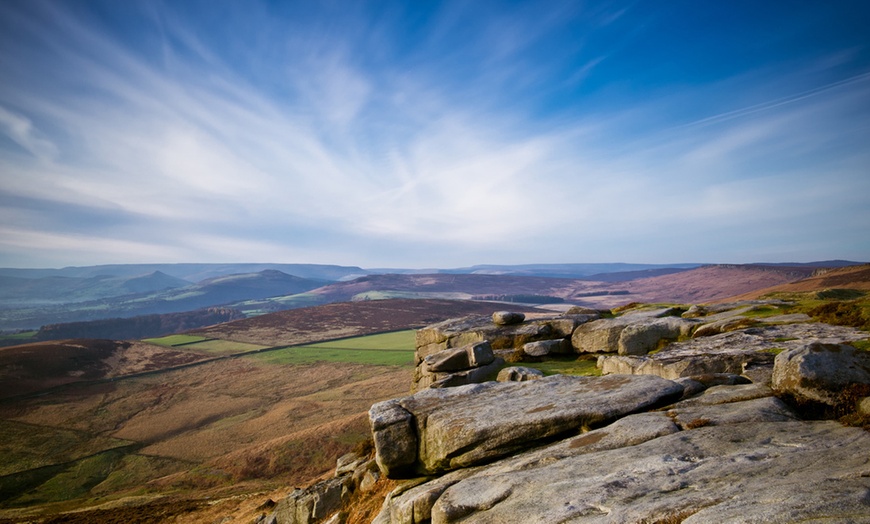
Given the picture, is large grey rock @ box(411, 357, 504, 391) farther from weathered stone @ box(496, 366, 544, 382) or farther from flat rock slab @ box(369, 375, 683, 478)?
flat rock slab @ box(369, 375, 683, 478)

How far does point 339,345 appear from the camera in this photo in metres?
107

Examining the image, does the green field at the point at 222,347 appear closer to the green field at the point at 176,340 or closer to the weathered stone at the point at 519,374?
the green field at the point at 176,340

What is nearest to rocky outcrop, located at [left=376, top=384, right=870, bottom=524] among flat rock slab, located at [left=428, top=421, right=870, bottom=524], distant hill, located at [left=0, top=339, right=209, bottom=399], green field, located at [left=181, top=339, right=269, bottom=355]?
flat rock slab, located at [left=428, top=421, right=870, bottom=524]

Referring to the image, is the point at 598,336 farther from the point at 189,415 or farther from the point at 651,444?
the point at 189,415

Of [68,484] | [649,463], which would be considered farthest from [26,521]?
[649,463]

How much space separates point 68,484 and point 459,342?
4795cm

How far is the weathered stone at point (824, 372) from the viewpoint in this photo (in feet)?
31.0

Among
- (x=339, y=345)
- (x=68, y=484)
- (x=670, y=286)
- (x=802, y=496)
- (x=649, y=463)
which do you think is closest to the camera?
(x=802, y=496)

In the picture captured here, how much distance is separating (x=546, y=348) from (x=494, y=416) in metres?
12.9

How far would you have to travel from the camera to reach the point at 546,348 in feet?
78.9

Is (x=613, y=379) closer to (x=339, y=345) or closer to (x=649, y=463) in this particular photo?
(x=649, y=463)

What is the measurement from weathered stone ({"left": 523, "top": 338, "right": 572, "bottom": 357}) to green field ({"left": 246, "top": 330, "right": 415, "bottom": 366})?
59.1m

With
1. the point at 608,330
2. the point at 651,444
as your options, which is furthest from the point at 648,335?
the point at 651,444

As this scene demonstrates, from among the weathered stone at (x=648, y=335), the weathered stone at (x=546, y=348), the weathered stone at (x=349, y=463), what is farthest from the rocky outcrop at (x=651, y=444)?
the weathered stone at (x=349, y=463)
